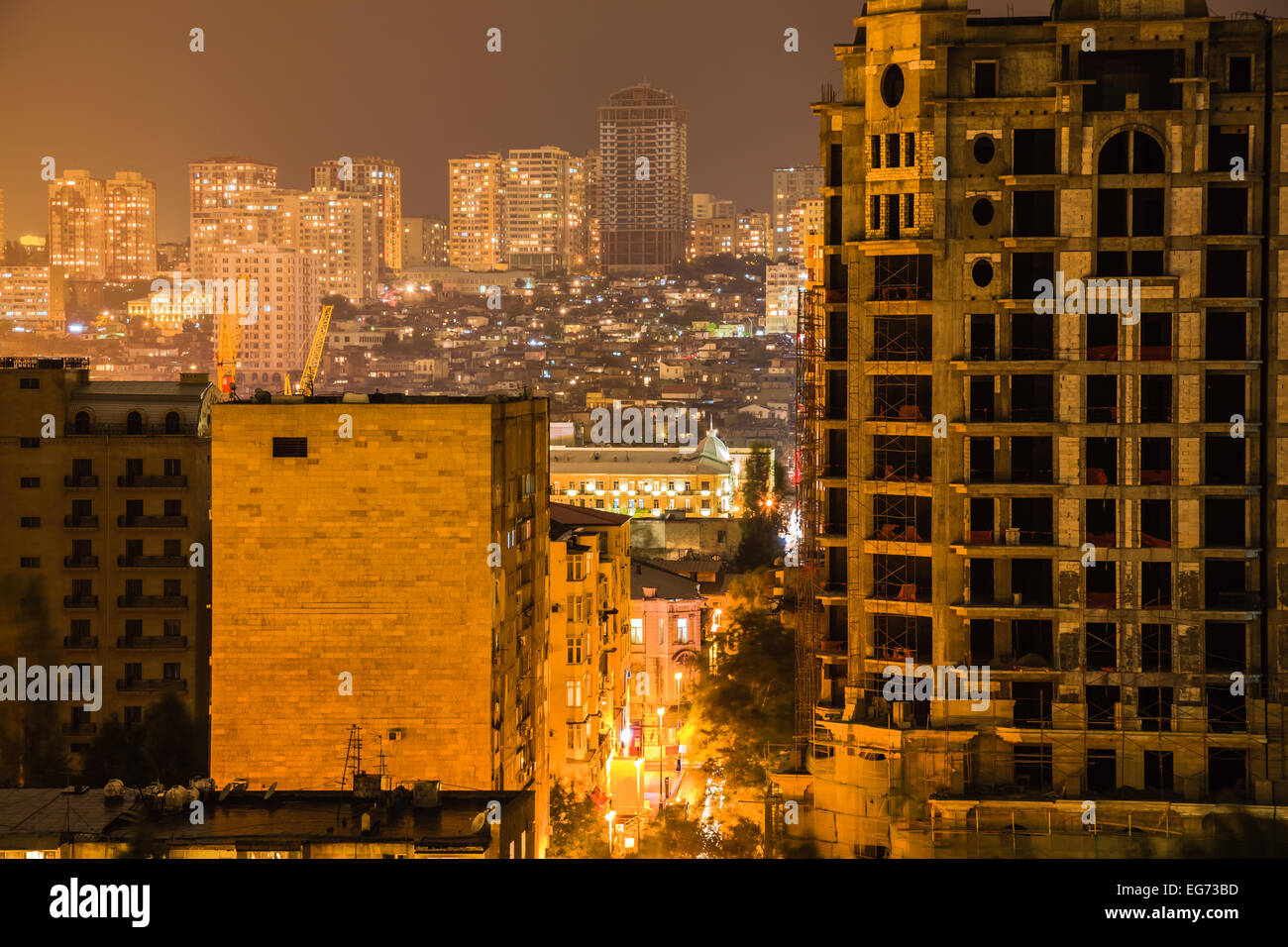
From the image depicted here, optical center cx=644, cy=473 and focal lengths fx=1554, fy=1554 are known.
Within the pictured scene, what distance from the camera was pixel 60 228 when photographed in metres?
139

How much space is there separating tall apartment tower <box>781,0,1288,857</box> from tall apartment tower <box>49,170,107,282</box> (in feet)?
415

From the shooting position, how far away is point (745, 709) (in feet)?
101

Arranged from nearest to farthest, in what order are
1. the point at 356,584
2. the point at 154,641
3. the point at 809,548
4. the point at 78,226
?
the point at 356,584, the point at 809,548, the point at 154,641, the point at 78,226

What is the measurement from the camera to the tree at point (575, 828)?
3071 cm

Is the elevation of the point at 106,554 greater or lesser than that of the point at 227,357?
lesser

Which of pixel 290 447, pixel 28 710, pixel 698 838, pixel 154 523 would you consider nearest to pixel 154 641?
pixel 154 523

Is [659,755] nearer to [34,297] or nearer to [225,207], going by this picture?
[34,297]

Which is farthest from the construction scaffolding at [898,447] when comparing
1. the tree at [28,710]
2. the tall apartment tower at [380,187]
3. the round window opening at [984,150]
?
the tall apartment tower at [380,187]

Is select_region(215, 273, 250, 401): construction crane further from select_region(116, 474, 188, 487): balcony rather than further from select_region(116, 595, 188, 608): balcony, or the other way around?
select_region(116, 595, 188, 608): balcony

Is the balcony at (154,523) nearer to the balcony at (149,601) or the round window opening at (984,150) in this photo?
the balcony at (149,601)

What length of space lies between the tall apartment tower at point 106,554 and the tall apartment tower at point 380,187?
143900 mm

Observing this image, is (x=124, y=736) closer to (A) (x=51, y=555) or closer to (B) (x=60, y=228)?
(A) (x=51, y=555)

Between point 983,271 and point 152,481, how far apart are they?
73.7 ft
